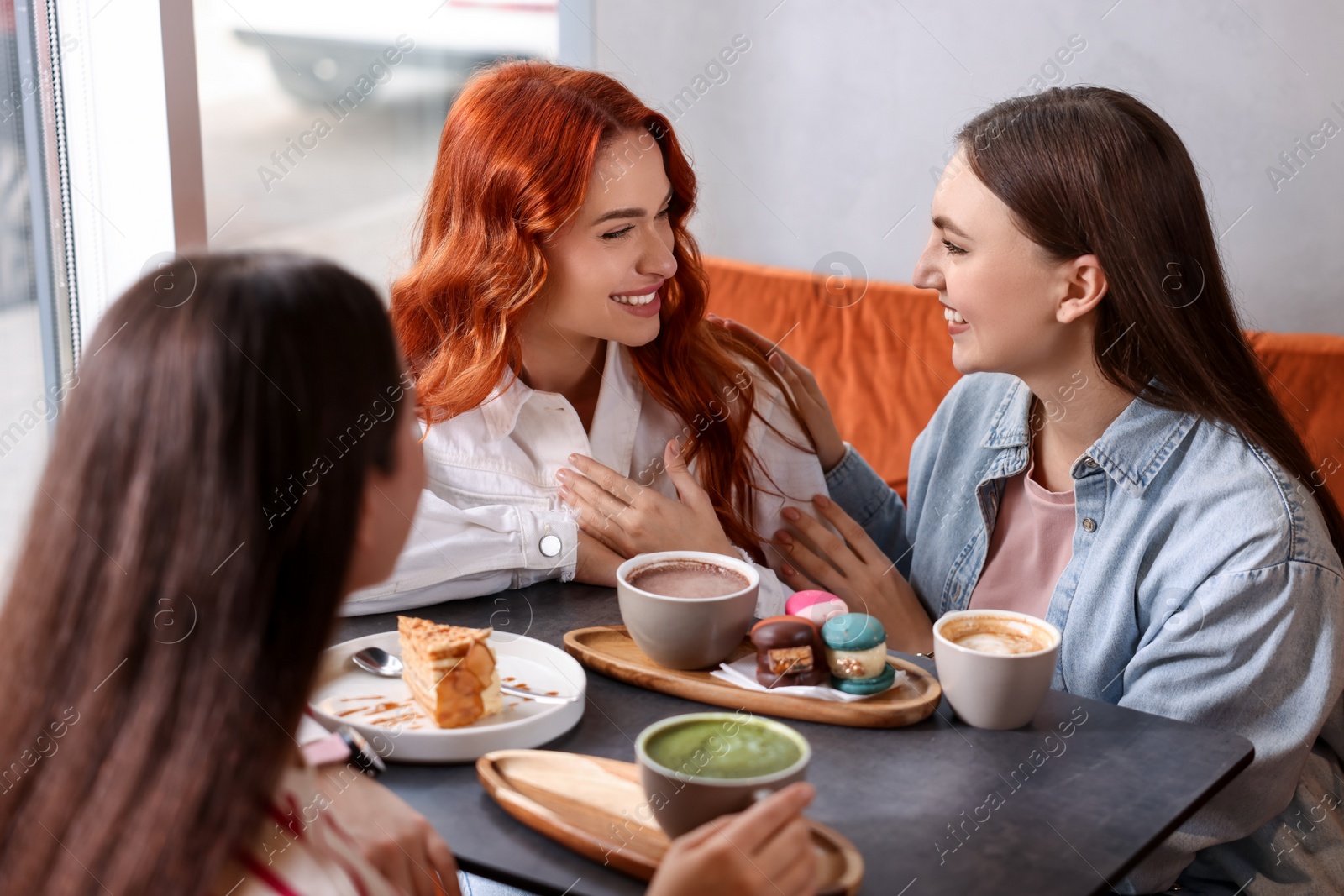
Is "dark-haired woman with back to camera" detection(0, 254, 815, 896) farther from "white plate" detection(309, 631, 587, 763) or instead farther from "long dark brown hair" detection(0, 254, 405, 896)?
"white plate" detection(309, 631, 587, 763)

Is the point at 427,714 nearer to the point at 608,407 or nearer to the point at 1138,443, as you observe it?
the point at 608,407

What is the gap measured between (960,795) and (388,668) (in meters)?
0.59

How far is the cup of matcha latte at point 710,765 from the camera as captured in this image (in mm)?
891

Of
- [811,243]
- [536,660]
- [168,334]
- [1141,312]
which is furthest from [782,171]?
[168,334]

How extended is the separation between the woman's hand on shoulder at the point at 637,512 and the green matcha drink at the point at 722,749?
0.63 m

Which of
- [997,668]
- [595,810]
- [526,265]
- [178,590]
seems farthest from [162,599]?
[526,265]

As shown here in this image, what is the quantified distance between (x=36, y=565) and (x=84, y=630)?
6 cm

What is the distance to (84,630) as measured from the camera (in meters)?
0.74

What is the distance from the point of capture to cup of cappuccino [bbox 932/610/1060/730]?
1.11 meters

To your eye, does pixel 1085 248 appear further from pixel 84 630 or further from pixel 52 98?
pixel 52 98

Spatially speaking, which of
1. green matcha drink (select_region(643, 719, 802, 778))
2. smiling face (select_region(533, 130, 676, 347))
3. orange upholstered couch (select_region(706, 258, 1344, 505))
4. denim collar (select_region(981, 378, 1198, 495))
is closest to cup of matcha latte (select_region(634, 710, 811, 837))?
green matcha drink (select_region(643, 719, 802, 778))

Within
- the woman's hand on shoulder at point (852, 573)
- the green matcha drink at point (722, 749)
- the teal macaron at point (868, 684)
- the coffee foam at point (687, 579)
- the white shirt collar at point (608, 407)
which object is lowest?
the woman's hand on shoulder at point (852, 573)

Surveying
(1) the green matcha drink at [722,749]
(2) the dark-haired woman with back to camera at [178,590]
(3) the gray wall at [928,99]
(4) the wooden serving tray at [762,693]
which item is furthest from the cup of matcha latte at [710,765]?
(3) the gray wall at [928,99]

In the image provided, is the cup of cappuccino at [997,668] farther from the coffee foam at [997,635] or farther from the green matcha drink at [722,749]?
the green matcha drink at [722,749]
